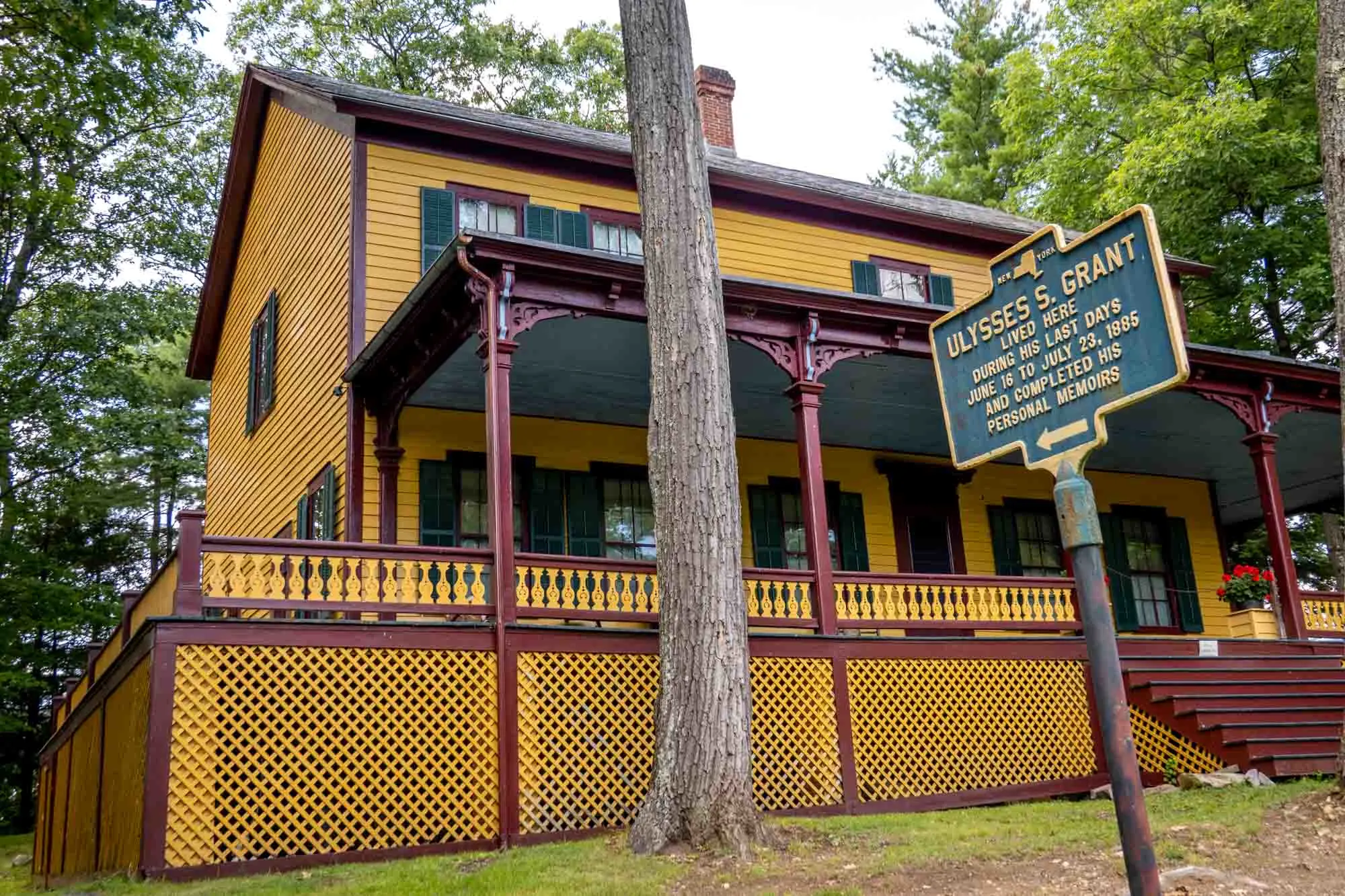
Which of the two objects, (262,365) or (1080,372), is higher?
(262,365)

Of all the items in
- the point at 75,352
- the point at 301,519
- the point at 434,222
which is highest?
the point at 75,352

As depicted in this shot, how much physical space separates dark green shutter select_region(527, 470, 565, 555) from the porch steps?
613 centimetres

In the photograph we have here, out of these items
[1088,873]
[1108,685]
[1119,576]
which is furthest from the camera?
[1119,576]

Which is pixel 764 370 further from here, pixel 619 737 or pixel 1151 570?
pixel 1151 570

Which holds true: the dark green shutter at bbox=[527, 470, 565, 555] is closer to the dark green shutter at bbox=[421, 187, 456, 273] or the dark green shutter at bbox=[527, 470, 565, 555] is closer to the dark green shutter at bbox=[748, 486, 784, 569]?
the dark green shutter at bbox=[748, 486, 784, 569]

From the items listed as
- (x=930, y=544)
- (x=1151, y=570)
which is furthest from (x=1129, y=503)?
(x=930, y=544)

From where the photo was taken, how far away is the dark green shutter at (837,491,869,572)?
15609 mm

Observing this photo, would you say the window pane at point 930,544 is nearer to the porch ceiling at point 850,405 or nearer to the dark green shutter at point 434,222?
the porch ceiling at point 850,405

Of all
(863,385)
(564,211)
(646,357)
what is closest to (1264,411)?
(863,385)

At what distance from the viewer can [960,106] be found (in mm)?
35812

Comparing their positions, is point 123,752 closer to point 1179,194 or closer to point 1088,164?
point 1179,194

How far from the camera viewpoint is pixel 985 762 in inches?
454

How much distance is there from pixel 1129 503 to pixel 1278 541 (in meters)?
4.34

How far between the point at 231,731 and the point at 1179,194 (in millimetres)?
19945
